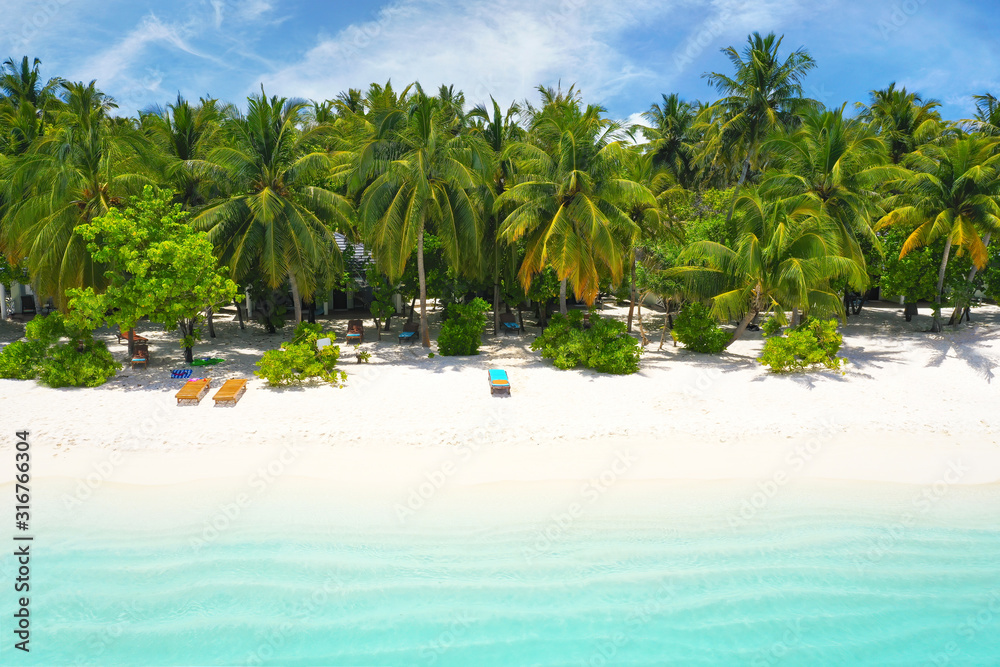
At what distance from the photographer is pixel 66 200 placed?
1627 centimetres

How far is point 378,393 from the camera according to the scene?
46.4ft

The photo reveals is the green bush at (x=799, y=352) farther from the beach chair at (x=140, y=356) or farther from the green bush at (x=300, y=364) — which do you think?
the beach chair at (x=140, y=356)

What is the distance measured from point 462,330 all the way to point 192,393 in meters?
7.93

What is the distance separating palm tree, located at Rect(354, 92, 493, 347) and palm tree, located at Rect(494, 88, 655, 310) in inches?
48.8

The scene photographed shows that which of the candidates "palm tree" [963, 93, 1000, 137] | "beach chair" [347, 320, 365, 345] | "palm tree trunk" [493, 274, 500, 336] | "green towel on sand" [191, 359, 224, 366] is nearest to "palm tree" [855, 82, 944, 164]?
"palm tree" [963, 93, 1000, 137]

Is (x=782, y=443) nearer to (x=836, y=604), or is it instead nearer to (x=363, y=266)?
(x=836, y=604)

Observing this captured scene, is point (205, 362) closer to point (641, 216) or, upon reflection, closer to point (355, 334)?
point (355, 334)

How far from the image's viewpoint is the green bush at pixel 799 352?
51.0ft

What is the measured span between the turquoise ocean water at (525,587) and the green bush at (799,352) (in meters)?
6.46

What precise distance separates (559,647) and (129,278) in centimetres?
1534

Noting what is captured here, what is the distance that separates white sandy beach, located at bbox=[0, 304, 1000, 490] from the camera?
1044 centimetres

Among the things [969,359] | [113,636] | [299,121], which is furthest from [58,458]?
[969,359]

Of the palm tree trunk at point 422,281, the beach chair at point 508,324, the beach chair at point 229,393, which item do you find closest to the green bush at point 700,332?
the beach chair at point 508,324

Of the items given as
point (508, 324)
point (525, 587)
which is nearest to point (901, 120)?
point (508, 324)
